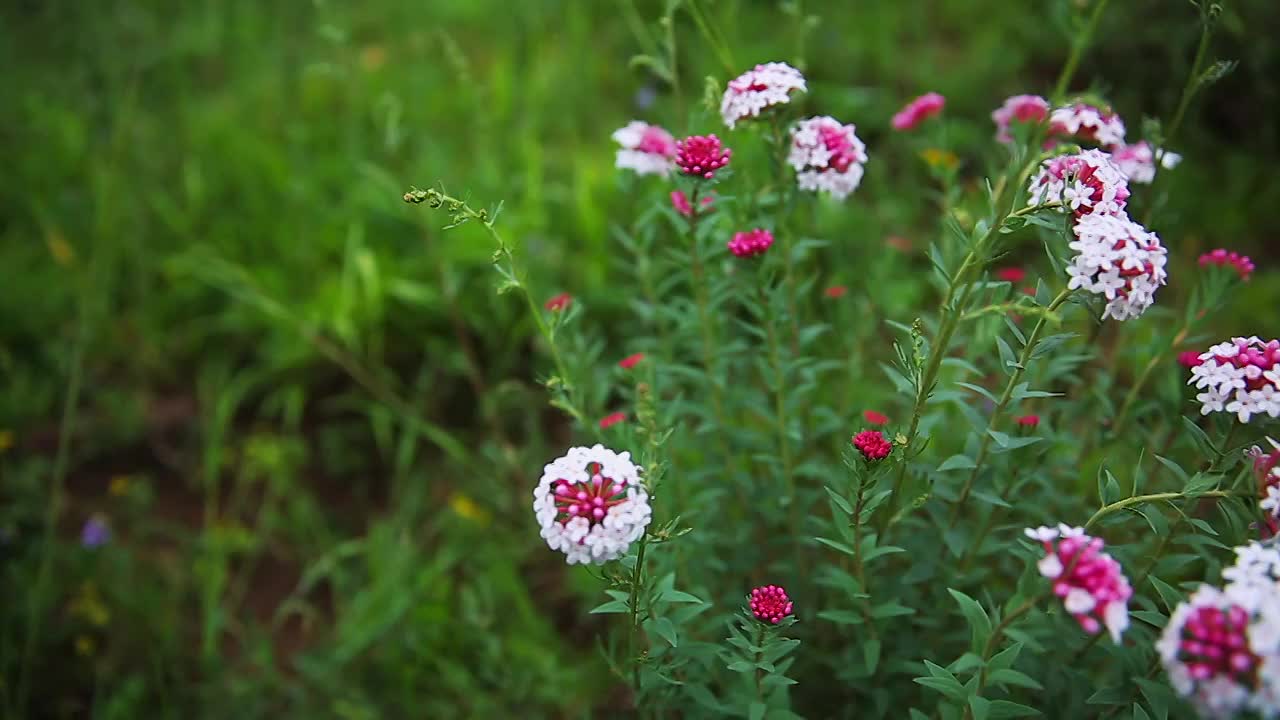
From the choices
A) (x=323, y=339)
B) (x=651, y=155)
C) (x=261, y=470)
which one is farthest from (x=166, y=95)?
(x=651, y=155)

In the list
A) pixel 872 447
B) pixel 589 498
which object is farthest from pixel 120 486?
pixel 872 447

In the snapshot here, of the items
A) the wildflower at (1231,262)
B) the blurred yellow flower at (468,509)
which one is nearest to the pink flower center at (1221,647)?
the wildflower at (1231,262)

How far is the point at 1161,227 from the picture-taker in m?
1.92

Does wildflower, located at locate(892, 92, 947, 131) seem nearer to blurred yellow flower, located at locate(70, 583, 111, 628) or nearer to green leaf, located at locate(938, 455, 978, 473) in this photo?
green leaf, located at locate(938, 455, 978, 473)

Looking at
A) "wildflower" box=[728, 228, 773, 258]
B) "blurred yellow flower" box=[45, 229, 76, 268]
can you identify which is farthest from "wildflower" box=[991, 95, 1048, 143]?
"blurred yellow flower" box=[45, 229, 76, 268]

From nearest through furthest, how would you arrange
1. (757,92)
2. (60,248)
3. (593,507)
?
(593,507)
(757,92)
(60,248)

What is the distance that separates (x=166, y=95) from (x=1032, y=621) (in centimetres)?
372

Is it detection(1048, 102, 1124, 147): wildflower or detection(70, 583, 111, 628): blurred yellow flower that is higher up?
detection(1048, 102, 1124, 147): wildflower

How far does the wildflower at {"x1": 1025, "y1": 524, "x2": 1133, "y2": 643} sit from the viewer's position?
3.73 feet

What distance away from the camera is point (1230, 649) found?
109 cm

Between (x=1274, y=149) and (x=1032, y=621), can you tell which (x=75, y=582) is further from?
(x=1274, y=149)

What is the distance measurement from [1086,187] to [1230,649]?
63 cm

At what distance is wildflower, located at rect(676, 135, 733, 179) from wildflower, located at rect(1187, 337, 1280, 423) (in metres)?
0.78

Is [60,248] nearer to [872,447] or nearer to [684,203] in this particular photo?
[684,203]
